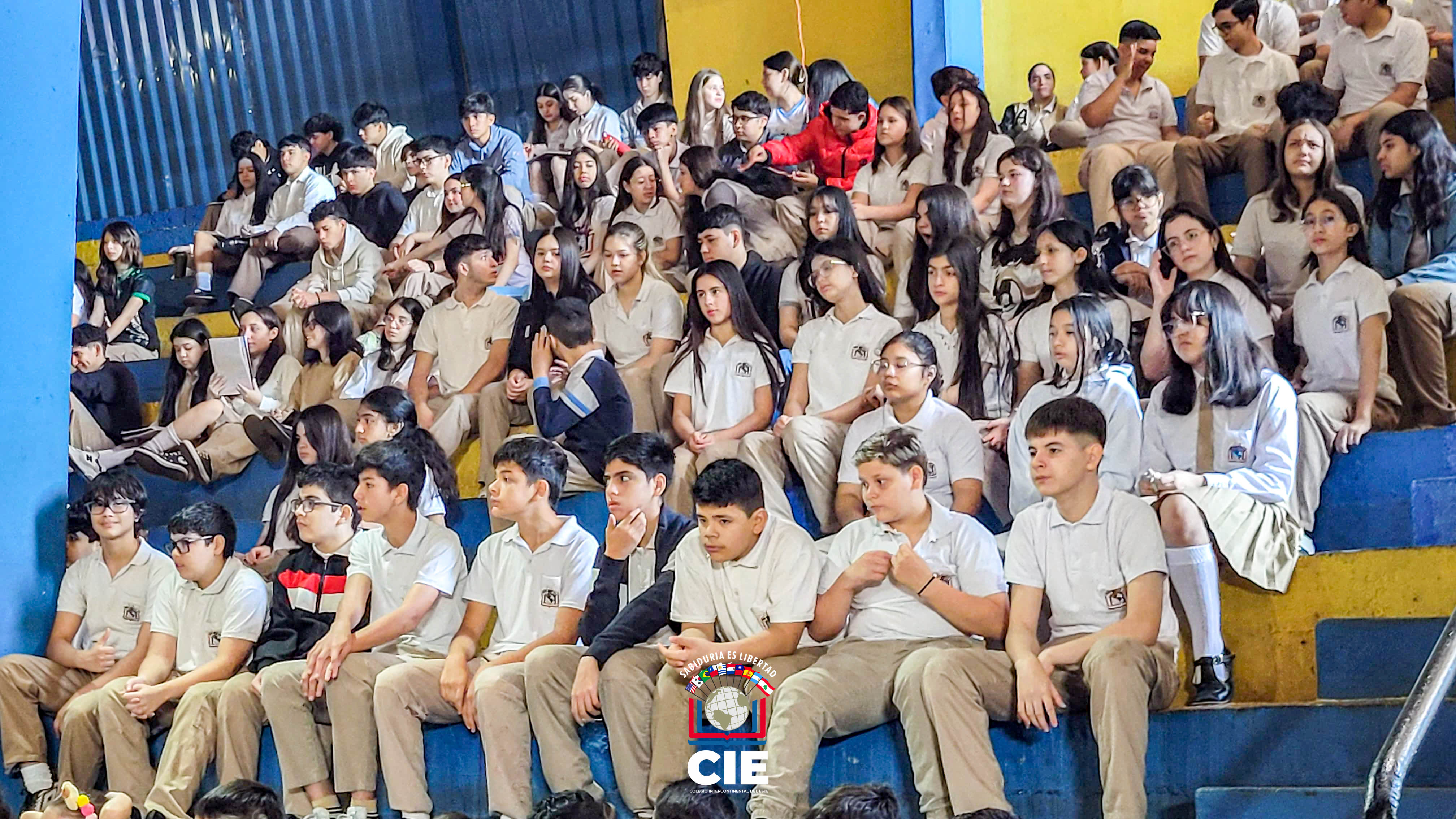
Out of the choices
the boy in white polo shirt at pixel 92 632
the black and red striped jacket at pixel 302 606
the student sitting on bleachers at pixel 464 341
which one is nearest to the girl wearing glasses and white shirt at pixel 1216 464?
the black and red striped jacket at pixel 302 606

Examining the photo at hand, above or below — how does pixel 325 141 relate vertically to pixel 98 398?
above

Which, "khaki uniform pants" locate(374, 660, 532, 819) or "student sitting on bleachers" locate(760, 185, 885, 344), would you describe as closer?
"khaki uniform pants" locate(374, 660, 532, 819)

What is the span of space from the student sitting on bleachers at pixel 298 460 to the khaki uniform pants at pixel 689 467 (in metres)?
1.19

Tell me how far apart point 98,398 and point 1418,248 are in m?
5.01

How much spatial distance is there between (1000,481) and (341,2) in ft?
24.8

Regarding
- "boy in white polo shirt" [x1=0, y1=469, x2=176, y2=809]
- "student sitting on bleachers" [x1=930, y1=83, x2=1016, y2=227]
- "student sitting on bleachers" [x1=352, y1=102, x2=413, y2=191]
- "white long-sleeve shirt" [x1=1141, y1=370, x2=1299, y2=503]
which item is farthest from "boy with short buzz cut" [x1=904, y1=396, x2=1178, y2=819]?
"student sitting on bleachers" [x1=352, y1=102, x2=413, y2=191]

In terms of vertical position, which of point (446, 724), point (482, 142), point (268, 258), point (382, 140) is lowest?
point (446, 724)

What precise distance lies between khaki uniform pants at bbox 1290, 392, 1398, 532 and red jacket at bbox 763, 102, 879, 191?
A: 276 cm

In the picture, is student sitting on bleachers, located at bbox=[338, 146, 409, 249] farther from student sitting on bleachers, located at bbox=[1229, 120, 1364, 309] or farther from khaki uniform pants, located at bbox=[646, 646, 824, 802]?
khaki uniform pants, located at bbox=[646, 646, 824, 802]

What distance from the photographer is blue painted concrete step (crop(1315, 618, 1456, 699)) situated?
12.5 feet

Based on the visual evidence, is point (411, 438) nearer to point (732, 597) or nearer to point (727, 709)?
point (732, 597)

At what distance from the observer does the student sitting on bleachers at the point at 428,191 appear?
25.9ft

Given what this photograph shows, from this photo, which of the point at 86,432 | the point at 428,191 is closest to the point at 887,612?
the point at 86,432

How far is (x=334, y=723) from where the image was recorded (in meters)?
4.73
